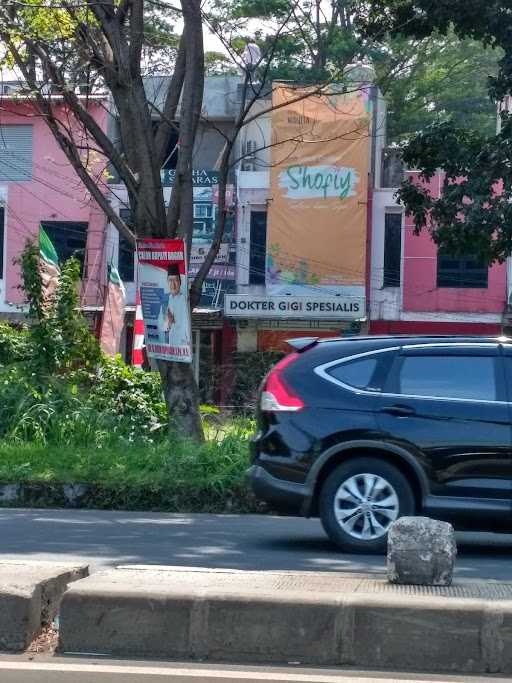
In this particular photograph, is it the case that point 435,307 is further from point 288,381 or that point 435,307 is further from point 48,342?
point 288,381

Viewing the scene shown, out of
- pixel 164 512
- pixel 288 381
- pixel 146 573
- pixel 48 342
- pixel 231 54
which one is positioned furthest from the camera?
pixel 48 342

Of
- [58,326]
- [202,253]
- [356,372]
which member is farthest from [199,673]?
[202,253]

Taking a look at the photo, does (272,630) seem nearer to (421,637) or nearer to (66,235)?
(421,637)

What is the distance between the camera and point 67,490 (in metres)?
12.7

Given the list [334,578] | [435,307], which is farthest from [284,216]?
[334,578]

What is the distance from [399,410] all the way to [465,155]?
723 centimetres

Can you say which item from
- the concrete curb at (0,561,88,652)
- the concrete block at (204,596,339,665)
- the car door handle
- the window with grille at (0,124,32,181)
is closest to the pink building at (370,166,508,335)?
the window with grille at (0,124,32,181)

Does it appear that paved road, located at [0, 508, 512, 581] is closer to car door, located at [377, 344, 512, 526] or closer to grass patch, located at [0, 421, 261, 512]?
grass patch, located at [0, 421, 261, 512]

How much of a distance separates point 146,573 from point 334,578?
3.52ft

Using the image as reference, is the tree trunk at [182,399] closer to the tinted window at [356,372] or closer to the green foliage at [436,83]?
the tinted window at [356,372]

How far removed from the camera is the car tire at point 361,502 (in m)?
9.16

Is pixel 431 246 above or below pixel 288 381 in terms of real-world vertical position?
above

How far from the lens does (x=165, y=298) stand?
15.3 meters

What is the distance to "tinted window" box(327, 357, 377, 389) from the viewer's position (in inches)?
368
